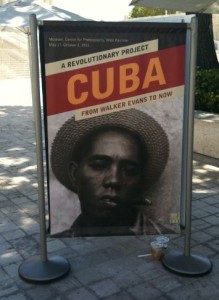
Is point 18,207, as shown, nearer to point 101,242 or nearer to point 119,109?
point 101,242

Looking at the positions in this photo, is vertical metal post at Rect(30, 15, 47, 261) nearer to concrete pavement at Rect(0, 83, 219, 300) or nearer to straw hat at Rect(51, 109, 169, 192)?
straw hat at Rect(51, 109, 169, 192)

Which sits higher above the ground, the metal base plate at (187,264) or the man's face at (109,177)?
the man's face at (109,177)

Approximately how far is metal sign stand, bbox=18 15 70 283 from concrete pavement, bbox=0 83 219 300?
6 cm

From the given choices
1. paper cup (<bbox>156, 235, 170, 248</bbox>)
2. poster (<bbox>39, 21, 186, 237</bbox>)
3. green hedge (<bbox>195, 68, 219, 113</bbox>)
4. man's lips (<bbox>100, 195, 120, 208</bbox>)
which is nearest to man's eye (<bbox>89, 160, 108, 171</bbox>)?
poster (<bbox>39, 21, 186, 237</bbox>)

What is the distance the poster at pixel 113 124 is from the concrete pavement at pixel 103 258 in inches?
14.1

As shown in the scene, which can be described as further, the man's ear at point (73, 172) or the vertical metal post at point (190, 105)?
the man's ear at point (73, 172)

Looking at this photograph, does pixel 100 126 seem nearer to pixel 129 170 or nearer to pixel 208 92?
pixel 129 170

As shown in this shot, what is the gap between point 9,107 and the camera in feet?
38.6

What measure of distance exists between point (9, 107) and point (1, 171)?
6.09 meters

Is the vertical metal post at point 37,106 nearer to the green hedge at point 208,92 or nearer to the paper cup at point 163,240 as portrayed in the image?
the paper cup at point 163,240

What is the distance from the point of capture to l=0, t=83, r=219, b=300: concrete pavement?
300 centimetres

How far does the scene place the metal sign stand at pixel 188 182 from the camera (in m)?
2.88

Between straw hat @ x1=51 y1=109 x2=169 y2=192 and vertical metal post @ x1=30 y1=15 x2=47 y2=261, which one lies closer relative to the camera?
vertical metal post @ x1=30 y1=15 x2=47 y2=261

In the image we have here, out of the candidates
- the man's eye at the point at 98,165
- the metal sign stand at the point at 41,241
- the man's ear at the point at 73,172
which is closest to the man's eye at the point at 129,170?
the man's eye at the point at 98,165
